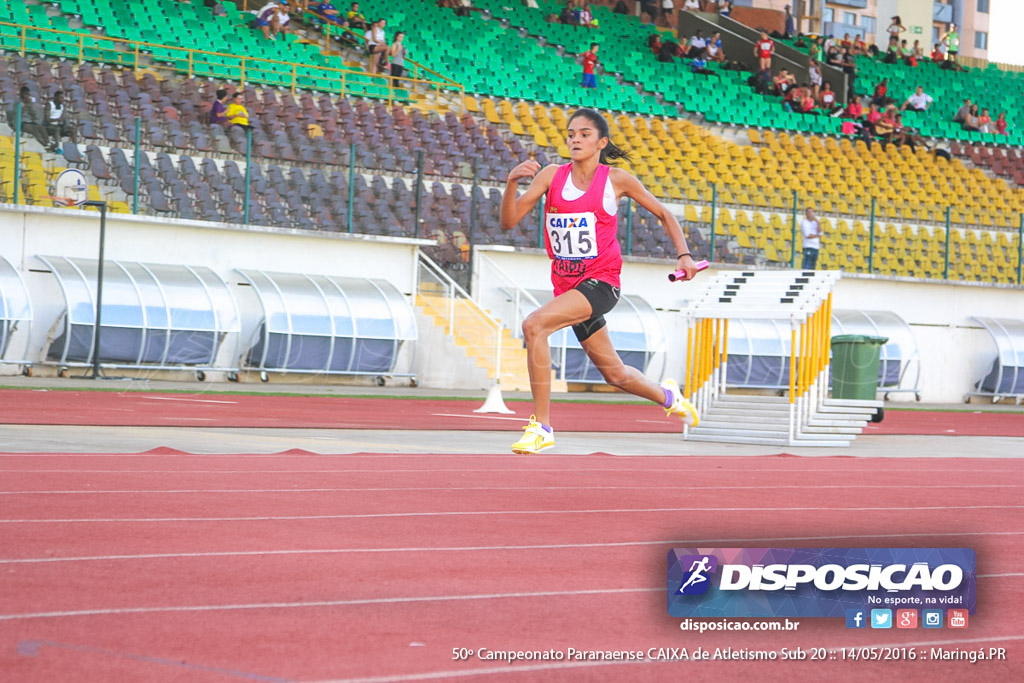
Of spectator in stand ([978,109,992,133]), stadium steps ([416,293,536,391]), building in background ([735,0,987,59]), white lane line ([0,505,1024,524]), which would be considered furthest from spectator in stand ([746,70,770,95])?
white lane line ([0,505,1024,524])

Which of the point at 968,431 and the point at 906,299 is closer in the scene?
the point at 968,431

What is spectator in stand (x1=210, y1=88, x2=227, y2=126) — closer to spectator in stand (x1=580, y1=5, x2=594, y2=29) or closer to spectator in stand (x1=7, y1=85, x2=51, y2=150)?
spectator in stand (x1=7, y1=85, x2=51, y2=150)

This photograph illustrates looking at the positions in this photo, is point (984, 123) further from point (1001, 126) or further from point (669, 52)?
point (669, 52)

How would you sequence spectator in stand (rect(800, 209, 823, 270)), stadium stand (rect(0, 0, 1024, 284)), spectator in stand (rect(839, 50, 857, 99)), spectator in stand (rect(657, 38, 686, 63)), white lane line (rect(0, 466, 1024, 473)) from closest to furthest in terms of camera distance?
1. white lane line (rect(0, 466, 1024, 473))
2. stadium stand (rect(0, 0, 1024, 284))
3. spectator in stand (rect(800, 209, 823, 270))
4. spectator in stand (rect(657, 38, 686, 63))
5. spectator in stand (rect(839, 50, 857, 99))

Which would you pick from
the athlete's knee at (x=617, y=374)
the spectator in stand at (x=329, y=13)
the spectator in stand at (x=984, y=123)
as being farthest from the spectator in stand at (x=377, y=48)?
the athlete's knee at (x=617, y=374)

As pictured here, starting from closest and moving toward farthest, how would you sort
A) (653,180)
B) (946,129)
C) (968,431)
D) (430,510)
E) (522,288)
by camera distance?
(430,510), (968,431), (522,288), (653,180), (946,129)

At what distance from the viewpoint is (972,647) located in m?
4.19

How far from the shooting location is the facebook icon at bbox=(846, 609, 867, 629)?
3717 millimetres

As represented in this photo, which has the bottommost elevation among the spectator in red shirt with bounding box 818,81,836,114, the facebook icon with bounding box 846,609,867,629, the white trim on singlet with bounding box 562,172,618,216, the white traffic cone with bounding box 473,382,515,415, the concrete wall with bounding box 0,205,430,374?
the white traffic cone with bounding box 473,382,515,415

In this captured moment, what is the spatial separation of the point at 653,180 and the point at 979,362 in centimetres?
952

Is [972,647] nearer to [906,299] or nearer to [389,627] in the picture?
[389,627]

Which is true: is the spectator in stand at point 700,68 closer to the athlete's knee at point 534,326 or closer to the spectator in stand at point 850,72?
the spectator in stand at point 850,72

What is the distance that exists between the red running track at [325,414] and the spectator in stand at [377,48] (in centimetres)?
1355

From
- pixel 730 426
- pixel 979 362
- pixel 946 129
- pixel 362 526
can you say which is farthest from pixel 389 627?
pixel 946 129
